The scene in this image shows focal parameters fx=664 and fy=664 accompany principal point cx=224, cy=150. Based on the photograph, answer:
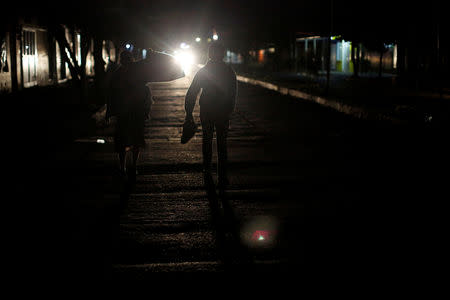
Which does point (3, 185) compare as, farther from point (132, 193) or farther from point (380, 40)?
point (380, 40)

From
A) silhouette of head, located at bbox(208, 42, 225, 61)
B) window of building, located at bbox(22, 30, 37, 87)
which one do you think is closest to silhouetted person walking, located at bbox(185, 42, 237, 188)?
silhouette of head, located at bbox(208, 42, 225, 61)

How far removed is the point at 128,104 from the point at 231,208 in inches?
100

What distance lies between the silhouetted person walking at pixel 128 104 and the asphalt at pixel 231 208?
23.6 inches

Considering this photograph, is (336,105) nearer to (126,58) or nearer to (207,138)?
(207,138)

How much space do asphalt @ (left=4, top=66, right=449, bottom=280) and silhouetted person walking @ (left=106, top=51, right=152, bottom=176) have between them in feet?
1.97

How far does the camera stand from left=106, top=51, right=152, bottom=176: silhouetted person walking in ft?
30.0

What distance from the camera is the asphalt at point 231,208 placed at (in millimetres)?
5504

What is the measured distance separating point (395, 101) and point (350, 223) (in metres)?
15.7

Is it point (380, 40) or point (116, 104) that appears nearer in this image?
point (116, 104)

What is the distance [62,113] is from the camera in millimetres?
17688

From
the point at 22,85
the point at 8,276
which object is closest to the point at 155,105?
the point at 22,85

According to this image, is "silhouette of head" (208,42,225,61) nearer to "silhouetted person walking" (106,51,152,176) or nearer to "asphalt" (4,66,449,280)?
"silhouetted person walking" (106,51,152,176)

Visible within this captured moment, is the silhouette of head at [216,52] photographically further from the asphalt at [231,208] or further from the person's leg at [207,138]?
the asphalt at [231,208]

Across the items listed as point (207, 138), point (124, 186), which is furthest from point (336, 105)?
point (124, 186)
